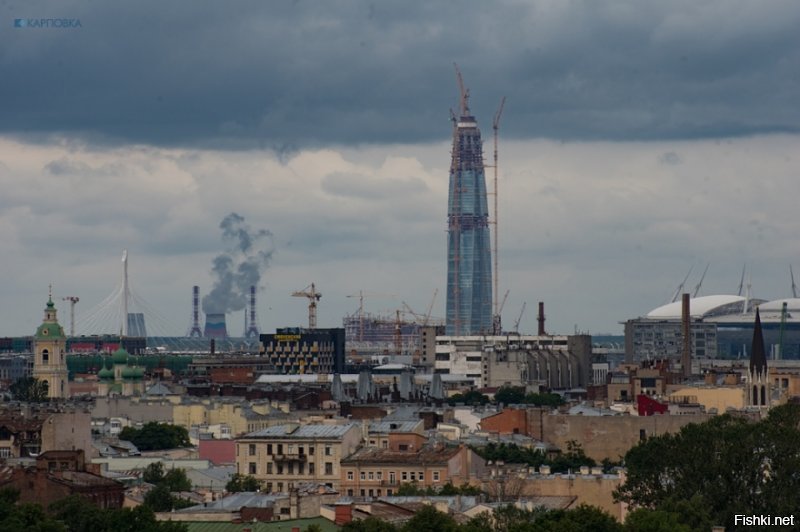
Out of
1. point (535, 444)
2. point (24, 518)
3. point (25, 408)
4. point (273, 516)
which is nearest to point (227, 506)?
point (273, 516)

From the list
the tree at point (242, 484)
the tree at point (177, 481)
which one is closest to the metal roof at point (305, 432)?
the tree at point (242, 484)

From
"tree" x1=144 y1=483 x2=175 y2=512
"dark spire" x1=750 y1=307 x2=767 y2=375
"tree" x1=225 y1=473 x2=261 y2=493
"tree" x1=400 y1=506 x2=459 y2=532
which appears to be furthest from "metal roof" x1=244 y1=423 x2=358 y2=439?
"dark spire" x1=750 y1=307 x2=767 y2=375

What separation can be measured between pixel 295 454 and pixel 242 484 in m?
9.36

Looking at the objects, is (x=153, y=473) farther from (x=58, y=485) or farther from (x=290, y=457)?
(x=58, y=485)

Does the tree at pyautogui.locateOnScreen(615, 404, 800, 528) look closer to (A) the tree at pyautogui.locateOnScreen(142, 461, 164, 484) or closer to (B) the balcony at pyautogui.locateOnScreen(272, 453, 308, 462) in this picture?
(A) the tree at pyautogui.locateOnScreen(142, 461, 164, 484)

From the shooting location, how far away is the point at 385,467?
116125 millimetres

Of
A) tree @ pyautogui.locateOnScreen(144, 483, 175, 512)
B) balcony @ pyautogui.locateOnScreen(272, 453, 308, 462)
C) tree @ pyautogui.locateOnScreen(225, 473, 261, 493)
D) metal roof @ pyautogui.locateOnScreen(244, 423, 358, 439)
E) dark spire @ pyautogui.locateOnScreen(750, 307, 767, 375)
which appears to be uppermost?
dark spire @ pyautogui.locateOnScreen(750, 307, 767, 375)

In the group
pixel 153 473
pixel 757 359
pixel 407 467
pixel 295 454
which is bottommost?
pixel 153 473

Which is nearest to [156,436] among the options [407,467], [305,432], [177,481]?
[305,432]

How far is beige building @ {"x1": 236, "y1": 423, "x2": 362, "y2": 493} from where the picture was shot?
A: 119625 millimetres

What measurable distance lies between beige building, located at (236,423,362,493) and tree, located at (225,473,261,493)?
4.27ft

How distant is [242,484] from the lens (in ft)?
369

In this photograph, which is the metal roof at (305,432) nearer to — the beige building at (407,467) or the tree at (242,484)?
the beige building at (407,467)

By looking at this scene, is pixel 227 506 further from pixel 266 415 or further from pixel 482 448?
pixel 266 415
